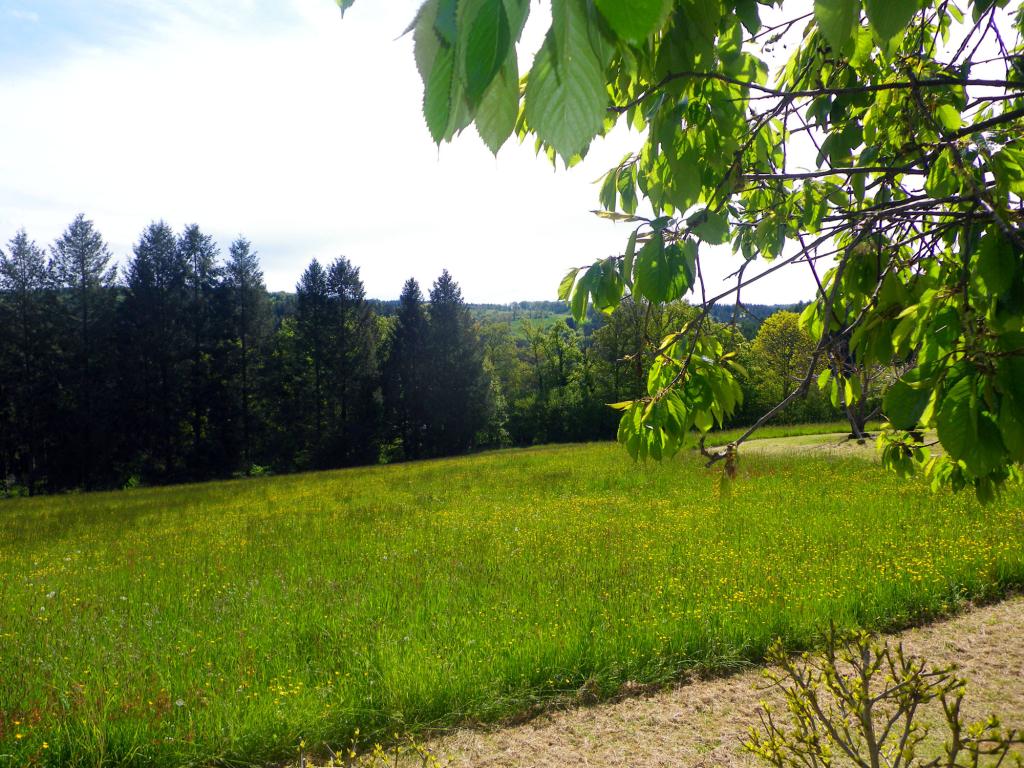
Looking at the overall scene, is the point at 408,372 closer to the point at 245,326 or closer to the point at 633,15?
the point at 245,326

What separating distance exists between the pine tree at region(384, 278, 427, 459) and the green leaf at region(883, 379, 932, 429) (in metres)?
39.3

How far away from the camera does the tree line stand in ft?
102

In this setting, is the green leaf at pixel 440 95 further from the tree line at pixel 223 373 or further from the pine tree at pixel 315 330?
the pine tree at pixel 315 330

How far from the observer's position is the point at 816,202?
264 centimetres

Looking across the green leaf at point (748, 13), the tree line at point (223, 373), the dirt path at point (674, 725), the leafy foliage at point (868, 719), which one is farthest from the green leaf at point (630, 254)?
the tree line at point (223, 373)

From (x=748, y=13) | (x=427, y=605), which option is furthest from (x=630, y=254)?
(x=427, y=605)

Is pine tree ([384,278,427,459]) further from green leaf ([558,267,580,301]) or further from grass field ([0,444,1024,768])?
green leaf ([558,267,580,301])

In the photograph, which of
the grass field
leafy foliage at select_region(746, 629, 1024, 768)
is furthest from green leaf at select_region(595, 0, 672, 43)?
the grass field

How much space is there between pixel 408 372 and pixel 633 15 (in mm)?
40378

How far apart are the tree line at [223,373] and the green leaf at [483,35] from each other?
80.2ft

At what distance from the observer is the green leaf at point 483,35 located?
0.50 meters

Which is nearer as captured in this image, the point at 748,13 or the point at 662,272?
the point at 662,272

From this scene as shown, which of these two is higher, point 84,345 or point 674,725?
point 84,345

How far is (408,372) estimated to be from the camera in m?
40.3
